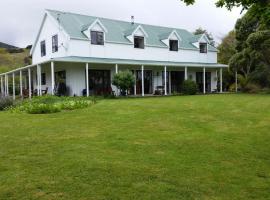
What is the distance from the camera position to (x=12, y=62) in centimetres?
6969

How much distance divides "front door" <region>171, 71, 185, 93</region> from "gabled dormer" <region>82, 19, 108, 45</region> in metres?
8.45

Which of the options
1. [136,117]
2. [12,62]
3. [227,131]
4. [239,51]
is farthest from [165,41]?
[12,62]

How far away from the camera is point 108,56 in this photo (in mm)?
30016

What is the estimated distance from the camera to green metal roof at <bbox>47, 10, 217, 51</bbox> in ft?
96.2

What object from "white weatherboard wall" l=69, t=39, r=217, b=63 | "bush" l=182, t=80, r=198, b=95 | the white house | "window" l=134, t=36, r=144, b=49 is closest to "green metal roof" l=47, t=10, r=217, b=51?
the white house

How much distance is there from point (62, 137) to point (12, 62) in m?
64.3

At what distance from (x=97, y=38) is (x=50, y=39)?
14.4ft

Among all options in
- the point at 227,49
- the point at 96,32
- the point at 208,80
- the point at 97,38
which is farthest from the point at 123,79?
the point at 227,49

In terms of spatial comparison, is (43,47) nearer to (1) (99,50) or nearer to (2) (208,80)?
(1) (99,50)

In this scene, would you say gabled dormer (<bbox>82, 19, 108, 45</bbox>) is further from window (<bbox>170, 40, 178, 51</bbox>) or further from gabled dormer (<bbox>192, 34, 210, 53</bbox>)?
gabled dormer (<bbox>192, 34, 210, 53</bbox>)

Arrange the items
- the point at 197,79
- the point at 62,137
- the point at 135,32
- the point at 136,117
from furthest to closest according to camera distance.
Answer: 1. the point at 197,79
2. the point at 135,32
3. the point at 136,117
4. the point at 62,137

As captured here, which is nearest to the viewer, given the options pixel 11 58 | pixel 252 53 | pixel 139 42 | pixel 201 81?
pixel 252 53

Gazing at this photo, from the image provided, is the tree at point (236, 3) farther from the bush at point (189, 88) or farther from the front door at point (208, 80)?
the front door at point (208, 80)

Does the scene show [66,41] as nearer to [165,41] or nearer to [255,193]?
[165,41]
